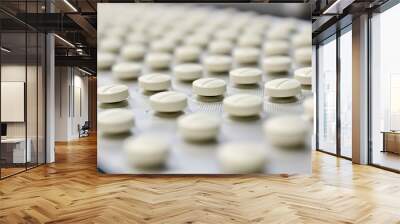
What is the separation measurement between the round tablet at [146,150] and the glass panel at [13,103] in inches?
139

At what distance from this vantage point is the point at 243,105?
2303 millimetres

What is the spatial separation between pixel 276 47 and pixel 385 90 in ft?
14.1

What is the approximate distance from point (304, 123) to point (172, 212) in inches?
61.3

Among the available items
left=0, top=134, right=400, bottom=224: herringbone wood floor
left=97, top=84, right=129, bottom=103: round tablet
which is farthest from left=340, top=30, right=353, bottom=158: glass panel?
left=97, top=84, right=129, bottom=103: round tablet

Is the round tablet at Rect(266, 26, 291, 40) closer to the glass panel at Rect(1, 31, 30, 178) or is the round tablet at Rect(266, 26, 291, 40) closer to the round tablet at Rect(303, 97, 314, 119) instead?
the round tablet at Rect(303, 97, 314, 119)

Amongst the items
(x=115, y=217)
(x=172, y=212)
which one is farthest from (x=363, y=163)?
(x=115, y=217)

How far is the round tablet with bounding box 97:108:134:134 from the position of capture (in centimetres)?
229

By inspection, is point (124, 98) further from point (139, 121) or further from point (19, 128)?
point (19, 128)

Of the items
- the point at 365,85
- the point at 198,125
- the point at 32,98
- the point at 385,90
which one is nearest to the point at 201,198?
the point at 198,125

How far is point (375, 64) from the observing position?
626cm

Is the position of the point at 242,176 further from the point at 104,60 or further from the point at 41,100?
the point at 41,100

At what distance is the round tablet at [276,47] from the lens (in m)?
2.37

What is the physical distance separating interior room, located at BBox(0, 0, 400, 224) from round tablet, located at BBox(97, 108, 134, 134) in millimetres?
929

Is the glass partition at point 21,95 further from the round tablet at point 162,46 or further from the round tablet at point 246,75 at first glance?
the round tablet at point 246,75
